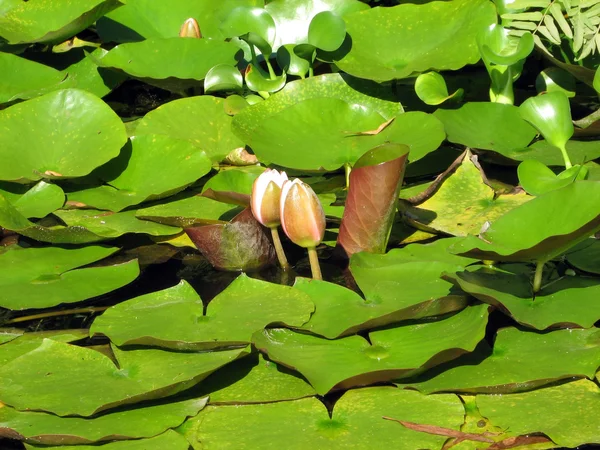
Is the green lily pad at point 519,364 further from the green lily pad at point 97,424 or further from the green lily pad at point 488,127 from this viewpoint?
the green lily pad at point 488,127

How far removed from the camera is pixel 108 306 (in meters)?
2.34

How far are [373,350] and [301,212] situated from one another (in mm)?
417

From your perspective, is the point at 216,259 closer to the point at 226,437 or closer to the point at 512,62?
the point at 226,437

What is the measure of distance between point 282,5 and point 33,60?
1101 millimetres

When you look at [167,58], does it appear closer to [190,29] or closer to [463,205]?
[190,29]

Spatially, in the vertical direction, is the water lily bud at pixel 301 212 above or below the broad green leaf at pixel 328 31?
above

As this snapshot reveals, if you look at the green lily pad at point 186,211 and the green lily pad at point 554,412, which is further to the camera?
the green lily pad at point 186,211

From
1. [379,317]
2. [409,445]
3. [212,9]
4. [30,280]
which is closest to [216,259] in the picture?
[30,280]

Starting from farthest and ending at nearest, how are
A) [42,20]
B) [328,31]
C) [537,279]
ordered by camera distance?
1. [42,20]
2. [328,31]
3. [537,279]

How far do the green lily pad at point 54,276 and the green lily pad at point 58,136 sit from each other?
0.32m

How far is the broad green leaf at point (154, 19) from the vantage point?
353 cm

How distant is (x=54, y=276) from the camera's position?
242 cm

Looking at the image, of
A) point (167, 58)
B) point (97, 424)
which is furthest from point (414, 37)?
point (97, 424)

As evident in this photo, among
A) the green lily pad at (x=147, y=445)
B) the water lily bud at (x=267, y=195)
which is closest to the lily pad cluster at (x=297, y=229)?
the green lily pad at (x=147, y=445)
